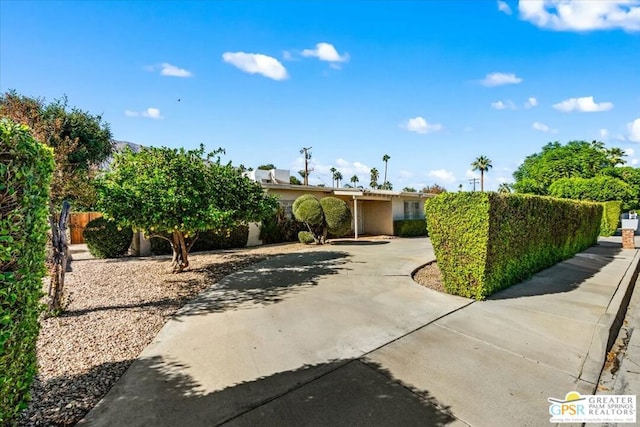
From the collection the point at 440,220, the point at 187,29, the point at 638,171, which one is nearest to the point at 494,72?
the point at 440,220

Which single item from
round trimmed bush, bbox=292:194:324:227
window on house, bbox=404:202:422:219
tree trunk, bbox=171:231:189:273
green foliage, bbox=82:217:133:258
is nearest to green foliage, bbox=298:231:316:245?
round trimmed bush, bbox=292:194:324:227

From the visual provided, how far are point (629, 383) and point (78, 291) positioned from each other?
31.1 feet

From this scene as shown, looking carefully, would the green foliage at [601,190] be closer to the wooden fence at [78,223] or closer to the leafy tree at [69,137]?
the leafy tree at [69,137]

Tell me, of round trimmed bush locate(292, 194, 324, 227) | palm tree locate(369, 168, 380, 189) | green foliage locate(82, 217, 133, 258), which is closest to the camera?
green foliage locate(82, 217, 133, 258)

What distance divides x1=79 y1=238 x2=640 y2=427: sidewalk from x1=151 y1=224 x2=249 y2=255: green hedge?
254 inches

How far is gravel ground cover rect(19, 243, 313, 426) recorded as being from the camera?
116 inches

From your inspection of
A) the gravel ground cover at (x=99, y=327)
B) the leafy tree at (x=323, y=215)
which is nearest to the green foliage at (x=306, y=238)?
the leafy tree at (x=323, y=215)

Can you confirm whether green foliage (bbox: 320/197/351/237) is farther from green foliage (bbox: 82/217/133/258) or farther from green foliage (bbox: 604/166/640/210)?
green foliage (bbox: 604/166/640/210)

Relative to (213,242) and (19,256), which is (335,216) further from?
(19,256)

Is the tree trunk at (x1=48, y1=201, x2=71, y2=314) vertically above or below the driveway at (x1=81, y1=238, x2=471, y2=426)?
above

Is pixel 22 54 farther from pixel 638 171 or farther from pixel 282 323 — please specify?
pixel 638 171

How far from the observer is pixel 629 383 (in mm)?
3398

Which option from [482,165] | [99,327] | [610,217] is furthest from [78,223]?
[482,165]

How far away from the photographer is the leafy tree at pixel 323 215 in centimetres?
1416
